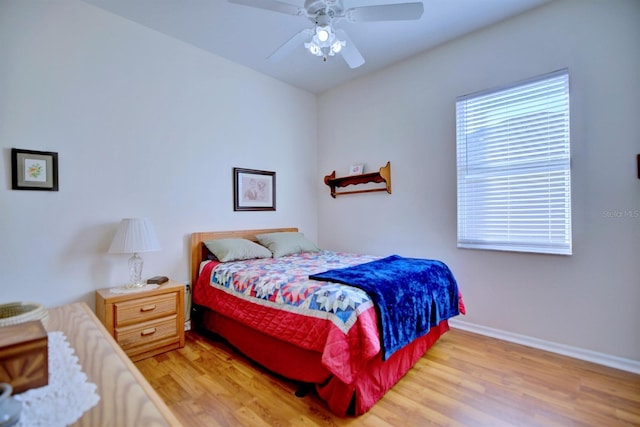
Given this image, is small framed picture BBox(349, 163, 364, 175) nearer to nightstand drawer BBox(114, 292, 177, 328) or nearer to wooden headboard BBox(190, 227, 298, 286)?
wooden headboard BBox(190, 227, 298, 286)

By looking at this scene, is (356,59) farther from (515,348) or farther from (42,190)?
(515,348)

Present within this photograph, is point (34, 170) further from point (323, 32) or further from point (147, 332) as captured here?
point (323, 32)

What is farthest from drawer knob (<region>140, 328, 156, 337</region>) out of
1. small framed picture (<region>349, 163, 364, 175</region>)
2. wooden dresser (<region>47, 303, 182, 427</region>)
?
small framed picture (<region>349, 163, 364, 175</region>)

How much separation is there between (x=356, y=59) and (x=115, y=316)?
8.91 ft

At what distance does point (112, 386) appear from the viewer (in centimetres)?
79

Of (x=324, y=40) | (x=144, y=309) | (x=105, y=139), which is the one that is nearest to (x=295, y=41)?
(x=324, y=40)

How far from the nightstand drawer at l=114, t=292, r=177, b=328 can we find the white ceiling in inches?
93.1

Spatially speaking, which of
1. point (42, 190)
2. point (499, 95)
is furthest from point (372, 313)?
point (42, 190)

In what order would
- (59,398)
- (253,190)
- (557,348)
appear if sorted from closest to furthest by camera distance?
(59,398), (557,348), (253,190)

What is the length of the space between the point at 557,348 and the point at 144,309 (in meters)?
3.33

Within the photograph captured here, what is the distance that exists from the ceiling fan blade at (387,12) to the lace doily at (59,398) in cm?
221

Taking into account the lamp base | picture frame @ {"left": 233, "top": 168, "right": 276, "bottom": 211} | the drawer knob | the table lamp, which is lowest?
the drawer knob

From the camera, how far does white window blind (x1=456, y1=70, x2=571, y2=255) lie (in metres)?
2.38

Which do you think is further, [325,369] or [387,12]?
[387,12]
